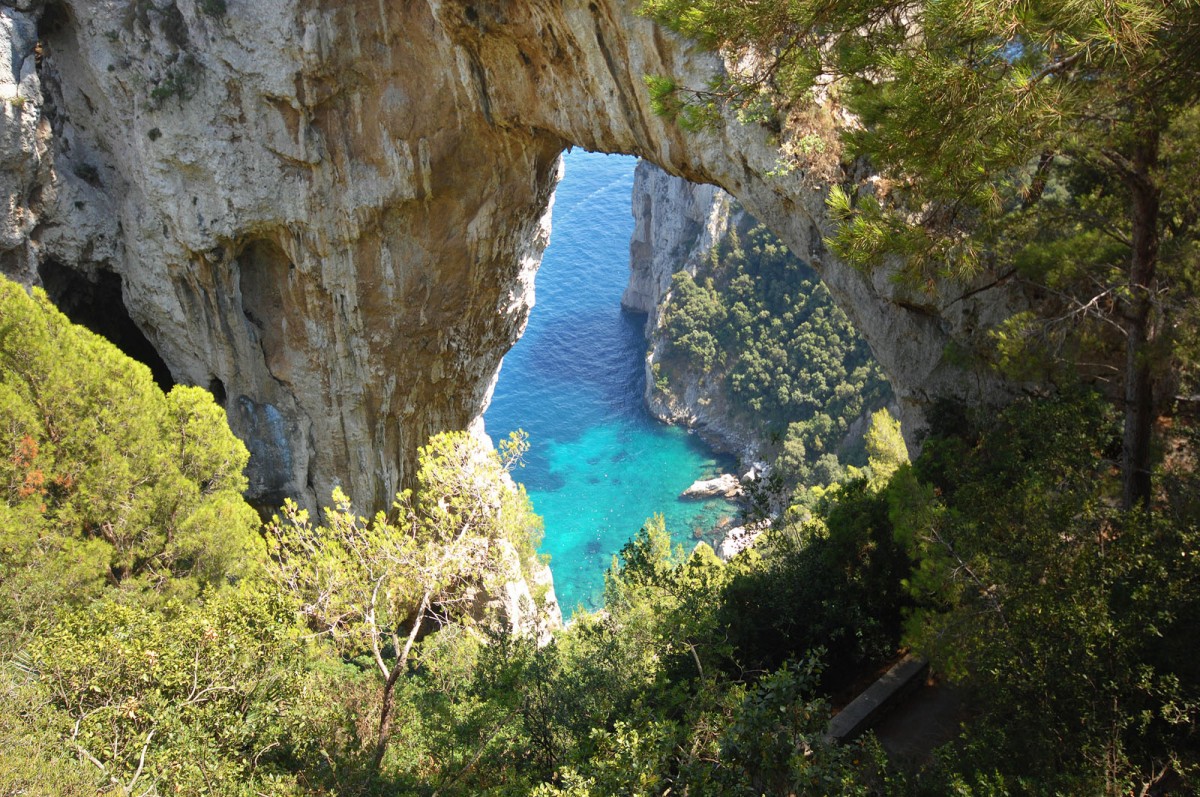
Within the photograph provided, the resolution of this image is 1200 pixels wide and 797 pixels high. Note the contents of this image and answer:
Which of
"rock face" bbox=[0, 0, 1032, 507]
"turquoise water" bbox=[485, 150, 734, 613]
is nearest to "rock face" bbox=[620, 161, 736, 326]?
"turquoise water" bbox=[485, 150, 734, 613]

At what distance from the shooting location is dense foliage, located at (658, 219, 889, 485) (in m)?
36.4

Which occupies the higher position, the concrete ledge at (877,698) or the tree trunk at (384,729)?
the concrete ledge at (877,698)

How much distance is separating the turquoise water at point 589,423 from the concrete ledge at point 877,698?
873 inches

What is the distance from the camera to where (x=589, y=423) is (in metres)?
40.4

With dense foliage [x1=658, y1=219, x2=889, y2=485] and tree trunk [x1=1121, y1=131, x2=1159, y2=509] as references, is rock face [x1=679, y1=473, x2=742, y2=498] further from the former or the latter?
tree trunk [x1=1121, y1=131, x2=1159, y2=509]

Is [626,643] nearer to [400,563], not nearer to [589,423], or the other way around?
[400,563]

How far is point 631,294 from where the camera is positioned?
4994 cm

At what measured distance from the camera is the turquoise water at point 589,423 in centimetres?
3394

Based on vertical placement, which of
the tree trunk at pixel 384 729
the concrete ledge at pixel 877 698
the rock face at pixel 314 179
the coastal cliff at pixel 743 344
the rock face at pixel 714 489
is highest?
the rock face at pixel 314 179

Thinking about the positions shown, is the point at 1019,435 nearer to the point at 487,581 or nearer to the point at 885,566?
the point at 885,566

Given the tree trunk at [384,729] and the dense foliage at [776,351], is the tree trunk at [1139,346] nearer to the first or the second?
the tree trunk at [384,729]

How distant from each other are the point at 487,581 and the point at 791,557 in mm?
3825

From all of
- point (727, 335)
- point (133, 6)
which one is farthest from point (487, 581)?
point (727, 335)

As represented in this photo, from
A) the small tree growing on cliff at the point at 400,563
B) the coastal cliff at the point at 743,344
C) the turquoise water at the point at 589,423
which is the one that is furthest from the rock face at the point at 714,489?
the small tree growing on cliff at the point at 400,563
